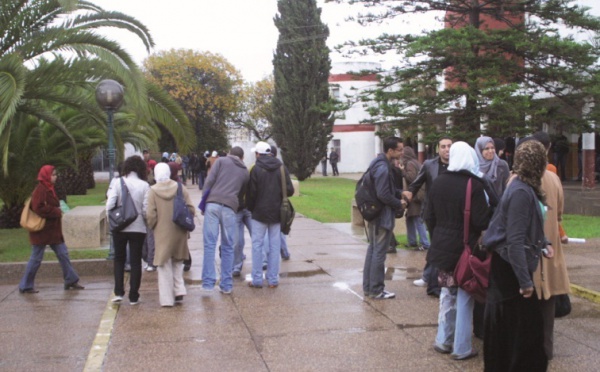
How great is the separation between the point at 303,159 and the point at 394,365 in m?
32.7

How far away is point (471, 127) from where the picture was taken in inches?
691

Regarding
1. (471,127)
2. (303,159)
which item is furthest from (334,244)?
(303,159)

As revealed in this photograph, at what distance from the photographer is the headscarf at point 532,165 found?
187 inches

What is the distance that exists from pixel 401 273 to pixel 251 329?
3.43 meters

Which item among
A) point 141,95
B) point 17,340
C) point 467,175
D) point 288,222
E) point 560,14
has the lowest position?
point 17,340

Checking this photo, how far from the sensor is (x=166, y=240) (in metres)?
7.75

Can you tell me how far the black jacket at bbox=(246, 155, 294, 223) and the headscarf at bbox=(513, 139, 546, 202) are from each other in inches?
164

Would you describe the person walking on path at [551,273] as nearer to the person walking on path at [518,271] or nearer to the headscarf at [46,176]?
the person walking on path at [518,271]

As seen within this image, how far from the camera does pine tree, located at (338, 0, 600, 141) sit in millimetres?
16188

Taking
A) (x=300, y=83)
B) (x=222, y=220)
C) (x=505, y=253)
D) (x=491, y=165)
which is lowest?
(x=222, y=220)

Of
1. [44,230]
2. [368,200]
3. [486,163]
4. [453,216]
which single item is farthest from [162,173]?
[486,163]

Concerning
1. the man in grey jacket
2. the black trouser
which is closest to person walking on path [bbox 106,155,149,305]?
the black trouser

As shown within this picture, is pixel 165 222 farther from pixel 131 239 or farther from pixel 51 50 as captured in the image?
pixel 51 50

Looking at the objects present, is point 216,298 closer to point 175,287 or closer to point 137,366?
point 175,287
